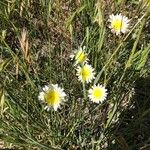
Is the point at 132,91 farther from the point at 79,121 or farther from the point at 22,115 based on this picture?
the point at 22,115

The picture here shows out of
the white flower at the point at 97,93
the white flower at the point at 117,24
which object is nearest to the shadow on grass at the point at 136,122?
the white flower at the point at 97,93

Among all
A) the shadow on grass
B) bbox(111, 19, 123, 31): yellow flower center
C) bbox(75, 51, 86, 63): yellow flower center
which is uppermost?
bbox(111, 19, 123, 31): yellow flower center

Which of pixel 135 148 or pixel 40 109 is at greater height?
pixel 40 109

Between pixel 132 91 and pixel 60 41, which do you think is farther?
pixel 60 41

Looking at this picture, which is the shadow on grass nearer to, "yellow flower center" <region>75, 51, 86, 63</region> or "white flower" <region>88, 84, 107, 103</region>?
"white flower" <region>88, 84, 107, 103</region>

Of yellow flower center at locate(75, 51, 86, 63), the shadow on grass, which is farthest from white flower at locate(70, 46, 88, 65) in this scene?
the shadow on grass

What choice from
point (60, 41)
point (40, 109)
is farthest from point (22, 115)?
point (60, 41)

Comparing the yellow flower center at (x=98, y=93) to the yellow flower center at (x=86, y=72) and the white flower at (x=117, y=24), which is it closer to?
the yellow flower center at (x=86, y=72)
